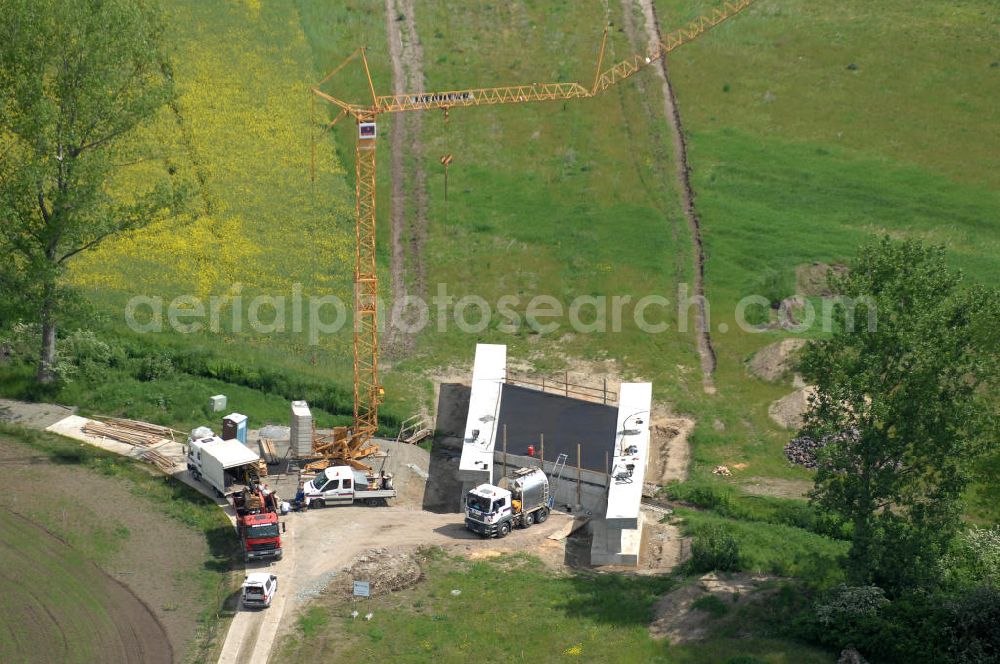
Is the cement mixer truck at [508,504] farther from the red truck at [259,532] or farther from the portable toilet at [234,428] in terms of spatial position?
the portable toilet at [234,428]

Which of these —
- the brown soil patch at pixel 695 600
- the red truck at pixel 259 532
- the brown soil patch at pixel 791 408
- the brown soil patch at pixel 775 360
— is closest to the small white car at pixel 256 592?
the red truck at pixel 259 532

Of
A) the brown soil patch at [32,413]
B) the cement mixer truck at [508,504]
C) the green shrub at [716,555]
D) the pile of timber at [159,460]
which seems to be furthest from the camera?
the brown soil patch at [32,413]

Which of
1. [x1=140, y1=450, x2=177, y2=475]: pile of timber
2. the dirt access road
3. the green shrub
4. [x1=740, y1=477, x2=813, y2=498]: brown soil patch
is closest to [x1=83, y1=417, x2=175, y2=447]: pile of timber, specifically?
[x1=140, y1=450, x2=177, y2=475]: pile of timber

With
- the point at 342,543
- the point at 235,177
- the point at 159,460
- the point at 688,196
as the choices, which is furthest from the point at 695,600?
the point at 235,177

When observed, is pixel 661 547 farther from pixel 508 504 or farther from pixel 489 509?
pixel 489 509

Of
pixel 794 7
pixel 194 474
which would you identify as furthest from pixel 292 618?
pixel 794 7
